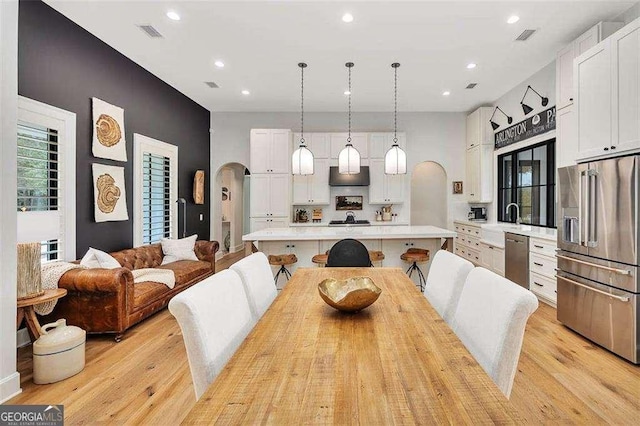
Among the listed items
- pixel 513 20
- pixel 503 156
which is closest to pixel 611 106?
pixel 513 20

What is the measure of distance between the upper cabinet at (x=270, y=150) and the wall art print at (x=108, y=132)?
2.51 m

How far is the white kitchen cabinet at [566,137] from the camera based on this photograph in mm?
3653

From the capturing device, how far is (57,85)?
3.31 m

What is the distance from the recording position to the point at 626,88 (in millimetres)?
2670

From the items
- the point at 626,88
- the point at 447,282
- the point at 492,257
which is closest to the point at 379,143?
the point at 492,257

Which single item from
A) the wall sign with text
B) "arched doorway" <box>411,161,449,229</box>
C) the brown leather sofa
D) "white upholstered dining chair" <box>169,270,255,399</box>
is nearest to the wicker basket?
the brown leather sofa

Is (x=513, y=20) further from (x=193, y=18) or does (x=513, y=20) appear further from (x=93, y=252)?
(x=93, y=252)

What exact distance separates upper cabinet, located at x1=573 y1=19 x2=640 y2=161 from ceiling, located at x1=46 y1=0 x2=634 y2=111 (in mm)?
688

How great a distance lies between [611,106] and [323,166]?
4.54 metres

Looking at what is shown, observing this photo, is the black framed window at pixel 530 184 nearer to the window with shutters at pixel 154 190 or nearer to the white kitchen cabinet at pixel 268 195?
the white kitchen cabinet at pixel 268 195

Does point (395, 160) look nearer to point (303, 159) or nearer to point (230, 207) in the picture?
point (303, 159)

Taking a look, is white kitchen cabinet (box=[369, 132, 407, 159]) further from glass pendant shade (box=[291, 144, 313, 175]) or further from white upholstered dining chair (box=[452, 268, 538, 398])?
white upholstered dining chair (box=[452, 268, 538, 398])

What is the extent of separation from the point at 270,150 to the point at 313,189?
1.17 metres

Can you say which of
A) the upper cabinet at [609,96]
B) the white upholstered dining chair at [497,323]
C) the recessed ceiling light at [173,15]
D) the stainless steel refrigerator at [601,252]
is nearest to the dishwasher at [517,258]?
the stainless steel refrigerator at [601,252]
